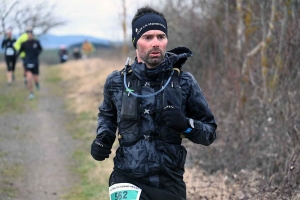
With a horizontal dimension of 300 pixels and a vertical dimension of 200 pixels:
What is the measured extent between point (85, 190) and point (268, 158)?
97.1 inches

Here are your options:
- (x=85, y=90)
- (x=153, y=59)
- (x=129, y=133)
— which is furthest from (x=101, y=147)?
(x=85, y=90)

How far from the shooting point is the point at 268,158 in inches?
254

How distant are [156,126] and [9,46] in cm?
1439

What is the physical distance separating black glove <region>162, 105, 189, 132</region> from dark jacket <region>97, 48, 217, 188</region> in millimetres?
128

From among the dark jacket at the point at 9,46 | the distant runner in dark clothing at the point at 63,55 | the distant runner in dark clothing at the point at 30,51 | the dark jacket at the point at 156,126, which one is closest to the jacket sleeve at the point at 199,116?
the dark jacket at the point at 156,126

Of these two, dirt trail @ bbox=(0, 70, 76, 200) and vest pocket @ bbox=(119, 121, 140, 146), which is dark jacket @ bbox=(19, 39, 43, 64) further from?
vest pocket @ bbox=(119, 121, 140, 146)

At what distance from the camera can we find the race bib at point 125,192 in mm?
3285

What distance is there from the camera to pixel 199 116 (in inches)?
135

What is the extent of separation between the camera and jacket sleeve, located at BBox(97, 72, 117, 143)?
347 centimetres

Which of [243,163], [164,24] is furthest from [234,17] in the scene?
[164,24]

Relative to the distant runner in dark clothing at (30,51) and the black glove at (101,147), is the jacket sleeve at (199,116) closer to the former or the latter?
the black glove at (101,147)

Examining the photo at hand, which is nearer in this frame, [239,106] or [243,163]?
[243,163]

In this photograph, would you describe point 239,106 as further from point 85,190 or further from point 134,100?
point 134,100

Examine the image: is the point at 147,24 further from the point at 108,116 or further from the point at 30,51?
the point at 30,51
